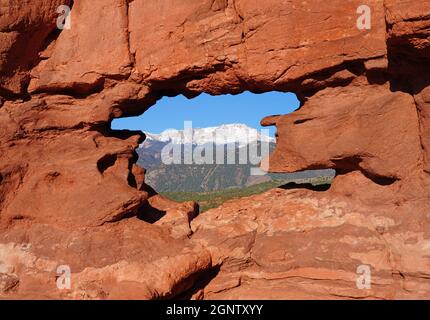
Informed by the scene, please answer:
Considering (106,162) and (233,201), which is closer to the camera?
(106,162)

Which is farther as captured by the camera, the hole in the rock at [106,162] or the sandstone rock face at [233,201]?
the hole in the rock at [106,162]

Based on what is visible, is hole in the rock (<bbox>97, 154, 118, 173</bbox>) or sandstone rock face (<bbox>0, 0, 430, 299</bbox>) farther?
hole in the rock (<bbox>97, 154, 118, 173</bbox>)

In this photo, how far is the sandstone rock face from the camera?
955 cm

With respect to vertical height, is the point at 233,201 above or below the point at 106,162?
below

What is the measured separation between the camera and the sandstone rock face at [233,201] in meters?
9.55

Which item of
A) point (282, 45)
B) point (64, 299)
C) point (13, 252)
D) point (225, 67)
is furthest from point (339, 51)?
point (13, 252)

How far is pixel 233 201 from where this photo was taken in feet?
41.0

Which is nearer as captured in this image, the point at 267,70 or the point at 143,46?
the point at 267,70

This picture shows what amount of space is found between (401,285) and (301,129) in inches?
170

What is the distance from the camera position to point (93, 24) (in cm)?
1164

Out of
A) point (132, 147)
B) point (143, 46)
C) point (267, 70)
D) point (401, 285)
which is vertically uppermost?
point (143, 46)

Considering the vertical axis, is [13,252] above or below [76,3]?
below
